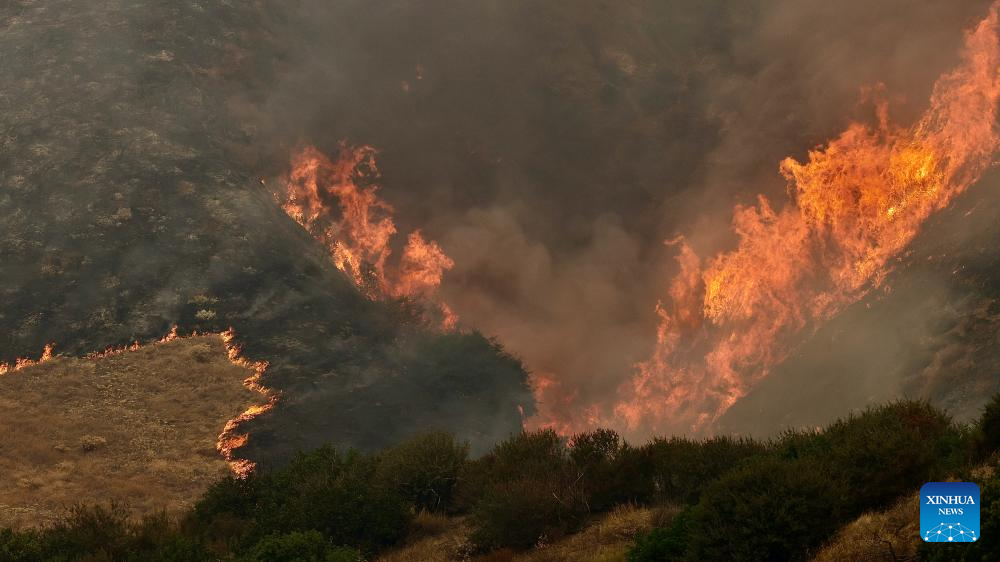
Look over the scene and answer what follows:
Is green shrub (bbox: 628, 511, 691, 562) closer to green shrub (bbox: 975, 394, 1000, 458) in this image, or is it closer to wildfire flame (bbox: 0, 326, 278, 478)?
green shrub (bbox: 975, 394, 1000, 458)

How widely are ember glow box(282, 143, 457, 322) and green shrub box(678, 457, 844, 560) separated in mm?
40226

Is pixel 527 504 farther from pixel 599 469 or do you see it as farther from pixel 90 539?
pixel 90 539

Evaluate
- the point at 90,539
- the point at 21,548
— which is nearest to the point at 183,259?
the point at 21,548

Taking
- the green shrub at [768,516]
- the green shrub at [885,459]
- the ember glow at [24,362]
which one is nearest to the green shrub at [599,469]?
the green shrub at [885,459]

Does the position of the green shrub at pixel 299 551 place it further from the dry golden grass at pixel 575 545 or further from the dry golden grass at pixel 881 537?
the dry golden grass at pixel 881 537

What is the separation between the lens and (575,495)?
2139 cm

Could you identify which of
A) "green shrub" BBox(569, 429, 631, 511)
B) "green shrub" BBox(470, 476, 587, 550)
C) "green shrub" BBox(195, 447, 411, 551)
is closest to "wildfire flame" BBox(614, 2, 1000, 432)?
"green shrub" BBox(569, 429, 631, 511)

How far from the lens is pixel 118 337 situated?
155ft

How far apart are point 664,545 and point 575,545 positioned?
3973 mm

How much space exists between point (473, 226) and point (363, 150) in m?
10.5

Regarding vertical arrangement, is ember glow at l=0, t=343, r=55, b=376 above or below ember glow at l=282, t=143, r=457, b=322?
below

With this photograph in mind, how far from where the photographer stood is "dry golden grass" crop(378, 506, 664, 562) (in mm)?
18109

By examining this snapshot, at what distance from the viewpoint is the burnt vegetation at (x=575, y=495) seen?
14.5 meters

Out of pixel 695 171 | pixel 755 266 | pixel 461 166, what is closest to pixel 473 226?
pixel 461 166
